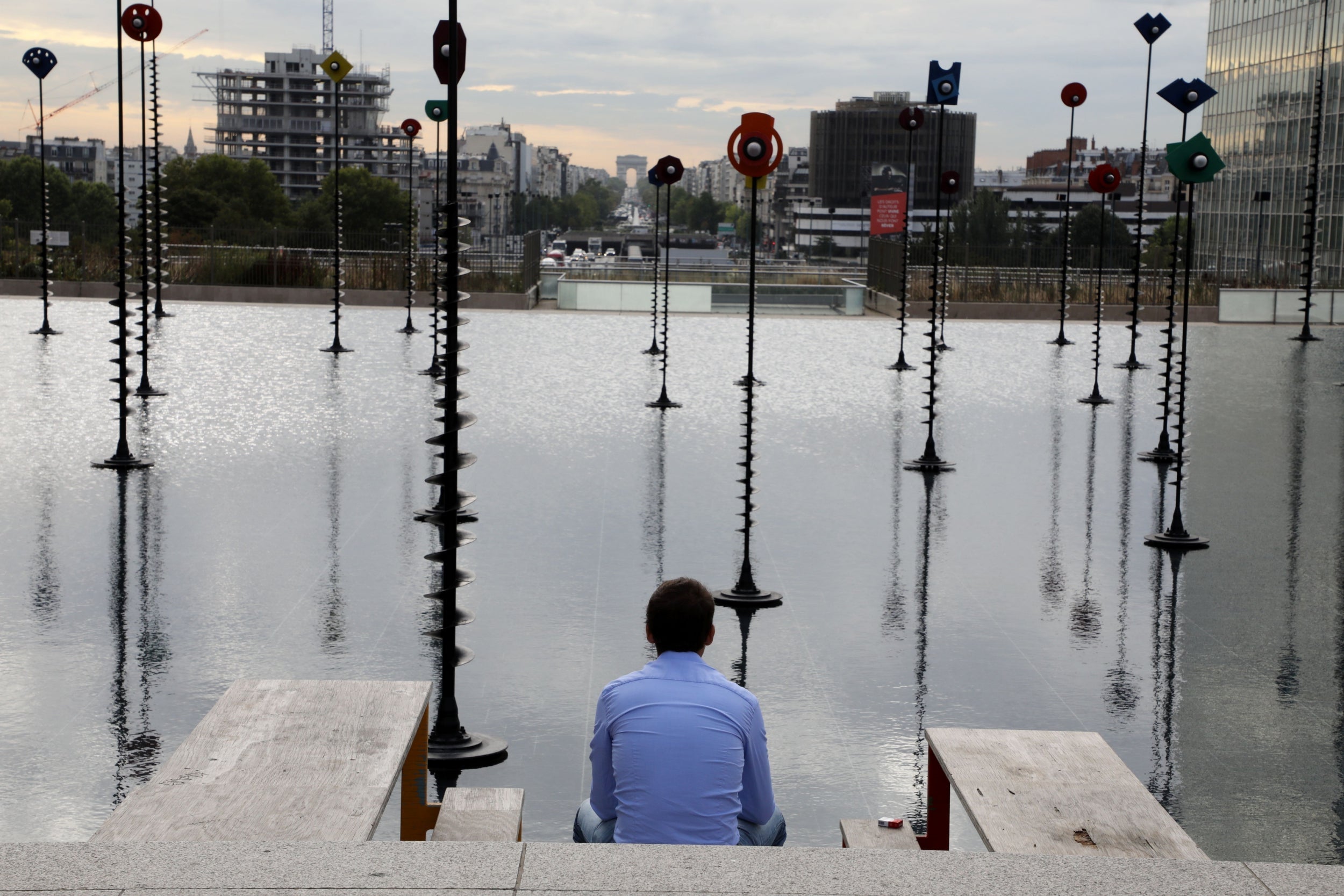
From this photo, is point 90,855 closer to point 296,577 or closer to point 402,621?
point 402,621

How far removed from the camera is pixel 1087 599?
9273 millimetres

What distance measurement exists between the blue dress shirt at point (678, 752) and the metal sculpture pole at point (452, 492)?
2.41 metres

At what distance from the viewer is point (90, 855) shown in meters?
3.53

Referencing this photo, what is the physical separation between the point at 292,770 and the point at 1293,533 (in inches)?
361

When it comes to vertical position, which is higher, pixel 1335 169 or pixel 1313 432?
pixel 1335 169

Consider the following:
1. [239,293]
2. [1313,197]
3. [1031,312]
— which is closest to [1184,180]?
[1313,197]

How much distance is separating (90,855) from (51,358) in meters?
19.2

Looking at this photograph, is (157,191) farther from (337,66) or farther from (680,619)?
(680,619)

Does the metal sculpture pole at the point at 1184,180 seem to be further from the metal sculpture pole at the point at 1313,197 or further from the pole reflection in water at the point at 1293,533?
the metal sculpture pole at the point at 1313,197

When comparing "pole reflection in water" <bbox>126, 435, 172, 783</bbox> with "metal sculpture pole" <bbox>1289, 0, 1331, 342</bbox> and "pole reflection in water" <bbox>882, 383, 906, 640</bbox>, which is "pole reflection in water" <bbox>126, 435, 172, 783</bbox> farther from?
"metal sculpture pole" <bbox>1289, 0, 1331, 342</bbox>

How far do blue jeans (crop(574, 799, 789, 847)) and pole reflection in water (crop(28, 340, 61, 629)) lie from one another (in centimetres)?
496

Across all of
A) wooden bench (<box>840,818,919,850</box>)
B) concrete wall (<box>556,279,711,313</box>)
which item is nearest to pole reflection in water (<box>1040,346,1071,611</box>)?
wooden bench (<box>840,818,919,850</box>)

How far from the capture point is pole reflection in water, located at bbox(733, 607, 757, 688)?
7.51 metres

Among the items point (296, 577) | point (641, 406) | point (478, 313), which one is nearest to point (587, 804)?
point (296, 577)
